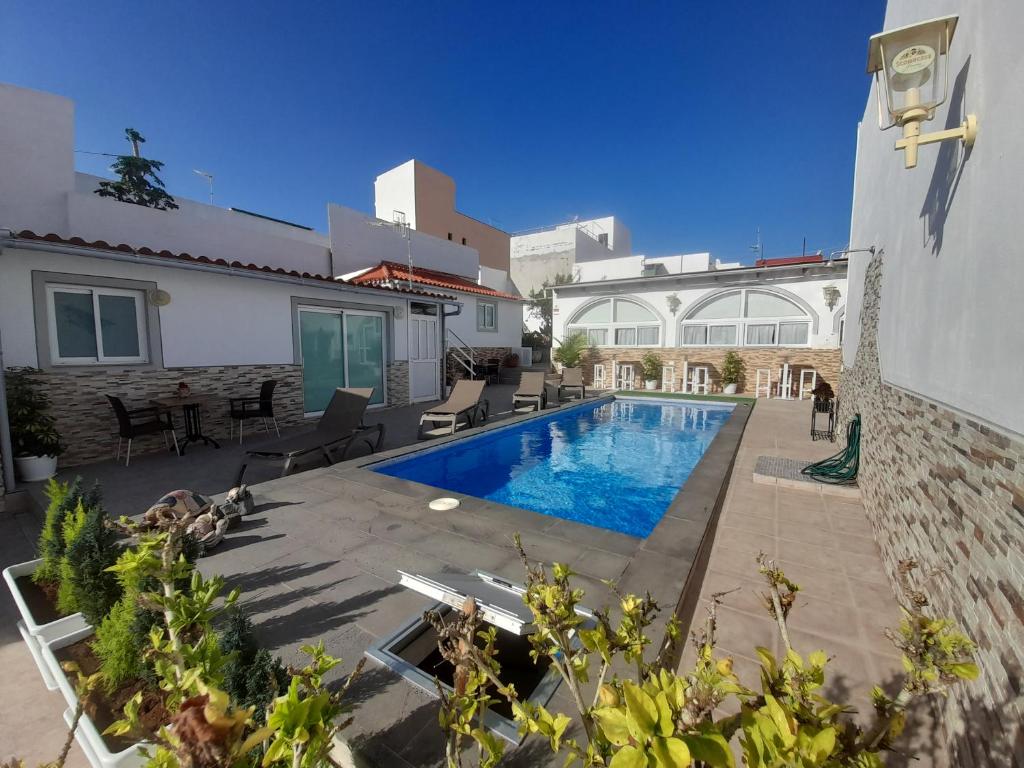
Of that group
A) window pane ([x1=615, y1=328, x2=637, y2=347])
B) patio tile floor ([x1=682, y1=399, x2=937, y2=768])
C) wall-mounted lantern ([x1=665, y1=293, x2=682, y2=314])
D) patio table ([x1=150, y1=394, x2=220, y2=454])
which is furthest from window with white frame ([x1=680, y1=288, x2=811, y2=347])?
patio table ([x1=150, y1=394, x2=220, y2=454])

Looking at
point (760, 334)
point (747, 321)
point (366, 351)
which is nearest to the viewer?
point (366, 351)

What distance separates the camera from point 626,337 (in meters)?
19.8

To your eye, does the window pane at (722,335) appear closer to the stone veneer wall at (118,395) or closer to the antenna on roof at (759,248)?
the antenna on roof at (759,248)

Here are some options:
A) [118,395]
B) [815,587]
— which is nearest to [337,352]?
[118,395]

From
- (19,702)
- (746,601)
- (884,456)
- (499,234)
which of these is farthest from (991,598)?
(499,234)

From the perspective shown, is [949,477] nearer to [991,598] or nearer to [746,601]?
[991,598]

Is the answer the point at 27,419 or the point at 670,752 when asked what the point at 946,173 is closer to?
the point at 670,752

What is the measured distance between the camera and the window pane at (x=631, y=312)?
19.3 meters

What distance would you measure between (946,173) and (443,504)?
15.9 ft

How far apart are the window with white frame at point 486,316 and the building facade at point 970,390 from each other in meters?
16.4

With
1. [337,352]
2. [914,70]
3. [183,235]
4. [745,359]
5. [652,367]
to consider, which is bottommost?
[652,367]

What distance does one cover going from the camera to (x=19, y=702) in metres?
2.42

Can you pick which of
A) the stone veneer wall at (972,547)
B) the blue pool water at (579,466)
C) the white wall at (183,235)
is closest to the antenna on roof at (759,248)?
the blue pool water at (579,466)

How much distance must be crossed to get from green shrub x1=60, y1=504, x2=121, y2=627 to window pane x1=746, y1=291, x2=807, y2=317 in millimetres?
19196
